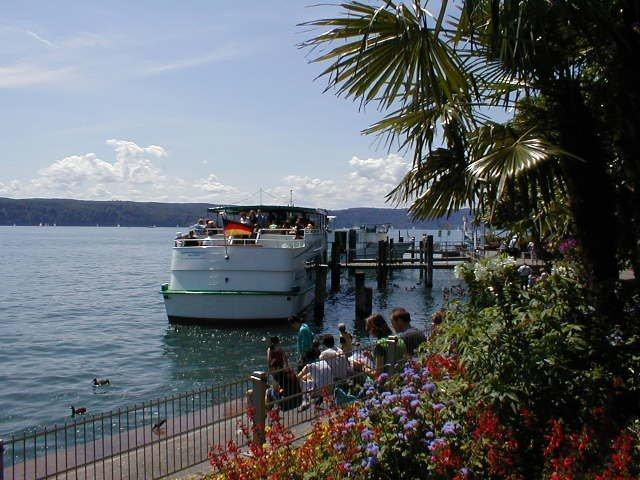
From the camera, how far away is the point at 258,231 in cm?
2753

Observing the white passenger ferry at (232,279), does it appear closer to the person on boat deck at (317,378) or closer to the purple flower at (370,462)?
the person on boat deck at (317,378)

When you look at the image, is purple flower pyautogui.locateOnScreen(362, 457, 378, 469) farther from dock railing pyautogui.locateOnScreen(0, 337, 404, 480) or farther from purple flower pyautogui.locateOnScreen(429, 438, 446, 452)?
dock railing pyautogui.locateOnScreen(0, 337, 404, 480)

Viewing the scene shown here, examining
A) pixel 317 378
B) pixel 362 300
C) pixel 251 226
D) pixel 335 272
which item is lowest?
pixel 362 300

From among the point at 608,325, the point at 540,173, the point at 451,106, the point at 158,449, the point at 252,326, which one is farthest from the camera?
the point at 252,326

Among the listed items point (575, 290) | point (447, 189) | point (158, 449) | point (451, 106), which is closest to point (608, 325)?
point (575, 290)

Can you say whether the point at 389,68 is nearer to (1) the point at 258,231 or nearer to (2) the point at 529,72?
(2) the point at 529,72

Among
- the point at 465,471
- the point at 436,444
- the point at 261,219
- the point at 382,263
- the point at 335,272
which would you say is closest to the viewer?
the point at 465,471

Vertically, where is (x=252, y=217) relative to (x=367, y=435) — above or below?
above

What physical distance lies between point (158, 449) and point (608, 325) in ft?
16.7

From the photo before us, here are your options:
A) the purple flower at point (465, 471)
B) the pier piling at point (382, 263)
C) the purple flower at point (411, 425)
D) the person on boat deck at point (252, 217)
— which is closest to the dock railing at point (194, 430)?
the purple flower at point (411, 425)

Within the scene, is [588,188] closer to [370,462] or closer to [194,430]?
[370,462]

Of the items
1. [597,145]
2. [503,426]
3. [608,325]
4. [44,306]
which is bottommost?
[44,306]

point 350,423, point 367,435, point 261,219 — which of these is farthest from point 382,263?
point 367,435

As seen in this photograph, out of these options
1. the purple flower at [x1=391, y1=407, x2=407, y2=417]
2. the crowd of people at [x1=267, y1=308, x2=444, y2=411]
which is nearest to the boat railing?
the crowd of people at [x1=267, y1=308, x2=444, y2=411]
